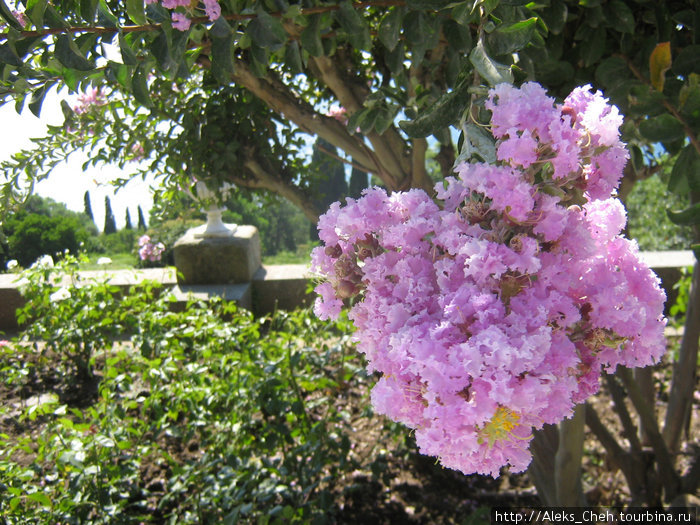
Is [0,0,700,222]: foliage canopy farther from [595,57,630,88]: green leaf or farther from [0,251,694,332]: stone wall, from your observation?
[0,251,694,332]: stone wall

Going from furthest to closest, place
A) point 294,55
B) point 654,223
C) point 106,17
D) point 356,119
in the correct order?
point 654,223 < point 356,119 < point 294,55 < point 106,17

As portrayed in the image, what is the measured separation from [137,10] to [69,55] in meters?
0.13

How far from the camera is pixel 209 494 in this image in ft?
5.57

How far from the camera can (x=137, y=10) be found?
3.14 ft

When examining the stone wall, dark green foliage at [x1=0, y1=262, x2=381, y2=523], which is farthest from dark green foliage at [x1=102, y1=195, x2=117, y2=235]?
dark green foliage at [x1=0, y1=262, x2=381, y2=523]

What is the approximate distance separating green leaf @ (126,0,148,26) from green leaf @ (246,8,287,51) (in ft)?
0.57

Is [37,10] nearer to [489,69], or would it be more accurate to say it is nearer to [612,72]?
[489,69]

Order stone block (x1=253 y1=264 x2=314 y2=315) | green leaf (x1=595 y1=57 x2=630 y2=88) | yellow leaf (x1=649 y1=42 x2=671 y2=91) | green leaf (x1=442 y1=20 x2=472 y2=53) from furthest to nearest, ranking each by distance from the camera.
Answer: stone block (x1=253 y1=264 x2=314 y2=315) < green leaf (x1=595 y1=57 x2=630 y2=88) < green leaf (x1=442 y1=20 x2=472 y2=53) < yellow leaf (x1=649 y1=42 x2=671 y2=91)

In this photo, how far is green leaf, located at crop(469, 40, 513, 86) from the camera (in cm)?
72

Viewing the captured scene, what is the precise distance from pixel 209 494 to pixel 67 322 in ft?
4.65

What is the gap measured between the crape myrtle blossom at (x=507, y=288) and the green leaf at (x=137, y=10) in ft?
1.74

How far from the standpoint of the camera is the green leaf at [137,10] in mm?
945

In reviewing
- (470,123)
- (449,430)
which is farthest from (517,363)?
(470,123)

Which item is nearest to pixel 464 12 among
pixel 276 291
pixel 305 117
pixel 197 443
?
pixel 305 117
